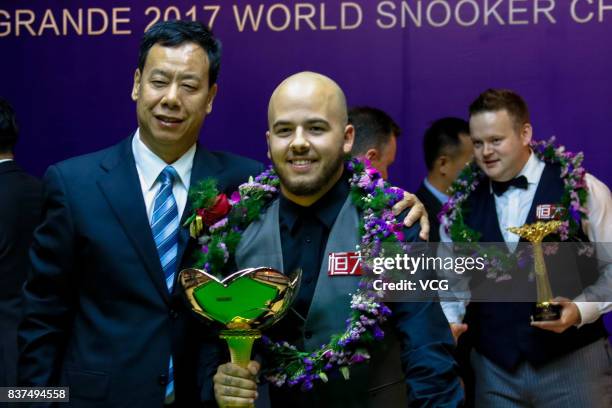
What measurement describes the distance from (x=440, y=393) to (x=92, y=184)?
50.8 inches

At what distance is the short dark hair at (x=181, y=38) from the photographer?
3.52 m

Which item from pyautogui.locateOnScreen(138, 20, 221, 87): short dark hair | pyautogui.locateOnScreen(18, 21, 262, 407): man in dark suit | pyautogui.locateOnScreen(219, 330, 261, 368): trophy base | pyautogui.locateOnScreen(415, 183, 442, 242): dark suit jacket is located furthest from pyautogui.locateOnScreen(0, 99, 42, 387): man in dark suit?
pyautogui.locateOnScreen(415, 183, 442, 242): dark suit jacket

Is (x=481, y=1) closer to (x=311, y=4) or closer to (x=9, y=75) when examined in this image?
(x=311, y=4)

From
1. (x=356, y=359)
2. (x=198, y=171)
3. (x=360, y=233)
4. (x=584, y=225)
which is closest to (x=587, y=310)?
(x=584, y=225)

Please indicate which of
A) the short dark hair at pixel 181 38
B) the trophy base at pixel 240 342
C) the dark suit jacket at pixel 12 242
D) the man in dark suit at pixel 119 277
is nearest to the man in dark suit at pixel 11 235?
the dark suit jacket at pixel 12 242

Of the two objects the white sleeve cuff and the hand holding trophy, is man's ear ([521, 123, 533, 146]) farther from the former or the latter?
the white sleeve cuff

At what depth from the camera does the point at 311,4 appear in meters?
5.37

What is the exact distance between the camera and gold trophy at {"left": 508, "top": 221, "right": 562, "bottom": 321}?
4.33 m

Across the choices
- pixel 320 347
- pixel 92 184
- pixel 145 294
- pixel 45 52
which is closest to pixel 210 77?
pixel 92 184

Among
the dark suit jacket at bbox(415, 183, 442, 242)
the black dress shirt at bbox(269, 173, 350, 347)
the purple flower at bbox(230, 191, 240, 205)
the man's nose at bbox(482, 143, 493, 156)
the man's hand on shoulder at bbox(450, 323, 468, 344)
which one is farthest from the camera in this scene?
the dark suit jacket at bbox(415, 183, 442, 242)

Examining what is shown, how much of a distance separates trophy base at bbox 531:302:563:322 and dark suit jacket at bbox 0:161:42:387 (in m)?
2.11

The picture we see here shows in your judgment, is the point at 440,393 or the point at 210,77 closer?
the point at 440,393

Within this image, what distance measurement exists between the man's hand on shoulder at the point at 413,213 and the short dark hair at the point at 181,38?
0.80 metres

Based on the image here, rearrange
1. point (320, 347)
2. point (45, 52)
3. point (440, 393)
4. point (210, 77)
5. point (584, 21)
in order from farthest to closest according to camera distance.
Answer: point (45, 52) < point (584, 21) < point (210, 77) < point (320, 347) < point (440, 393)
